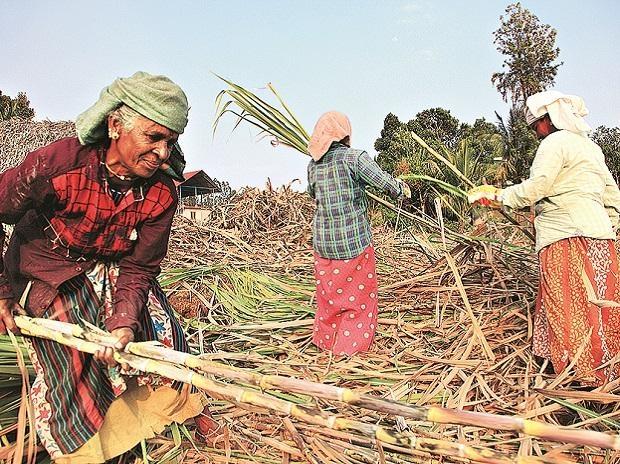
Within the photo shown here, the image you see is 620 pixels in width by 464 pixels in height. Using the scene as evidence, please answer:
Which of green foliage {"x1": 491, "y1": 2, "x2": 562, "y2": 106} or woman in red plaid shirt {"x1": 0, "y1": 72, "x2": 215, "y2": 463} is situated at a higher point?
green foliage {"x1": 491, "y1": 2, "x2": 562, "y2": 106}

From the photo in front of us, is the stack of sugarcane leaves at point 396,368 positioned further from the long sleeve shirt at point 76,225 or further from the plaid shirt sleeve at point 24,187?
the plaid shirt sleeve at point 24,187

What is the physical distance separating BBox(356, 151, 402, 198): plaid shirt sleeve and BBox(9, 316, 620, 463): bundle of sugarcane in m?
1.88

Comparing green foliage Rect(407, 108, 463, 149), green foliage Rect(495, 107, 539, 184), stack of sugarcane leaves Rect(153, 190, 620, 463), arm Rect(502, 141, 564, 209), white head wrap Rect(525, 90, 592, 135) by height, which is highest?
green foliage Rect(407, 108, 463, 149)

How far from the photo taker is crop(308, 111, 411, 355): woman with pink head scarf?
314cm

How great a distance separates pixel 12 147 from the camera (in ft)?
35.7

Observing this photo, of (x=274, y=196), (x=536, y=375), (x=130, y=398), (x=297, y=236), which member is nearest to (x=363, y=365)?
(x=536, y=375)

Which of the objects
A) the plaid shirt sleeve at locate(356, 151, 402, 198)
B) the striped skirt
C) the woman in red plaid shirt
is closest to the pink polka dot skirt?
the plaid shirt sleeve at locate(356, 151, 402, 198)

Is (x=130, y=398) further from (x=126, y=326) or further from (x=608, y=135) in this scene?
(x=608, y=135)

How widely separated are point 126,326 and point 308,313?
2.19 m

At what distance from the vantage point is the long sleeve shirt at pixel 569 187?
251 centimetres


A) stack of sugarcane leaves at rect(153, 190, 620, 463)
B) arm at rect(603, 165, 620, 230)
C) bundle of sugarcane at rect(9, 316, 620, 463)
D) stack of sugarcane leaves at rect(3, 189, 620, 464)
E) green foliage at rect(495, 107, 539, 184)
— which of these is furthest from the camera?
green foliage at rect(495, 107, 539, 184)

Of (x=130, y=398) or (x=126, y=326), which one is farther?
(x=130, y=398)

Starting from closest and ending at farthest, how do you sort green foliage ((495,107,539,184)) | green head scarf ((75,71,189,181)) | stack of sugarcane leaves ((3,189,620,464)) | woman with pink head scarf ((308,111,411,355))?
stack of sugarcane leaves ((3,189,620,464)) < green head scarf ((75,71,189,181)) < woman with pink head scarf ((308,111,411,355)) < green foliage ((495,107,539,184))

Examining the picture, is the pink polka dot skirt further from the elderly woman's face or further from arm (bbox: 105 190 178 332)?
the elderly woman's face
